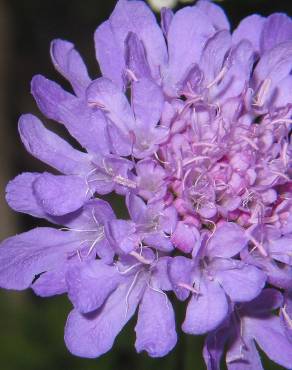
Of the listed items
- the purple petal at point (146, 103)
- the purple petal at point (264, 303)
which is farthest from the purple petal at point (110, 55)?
the purple petal at point (264, 303)

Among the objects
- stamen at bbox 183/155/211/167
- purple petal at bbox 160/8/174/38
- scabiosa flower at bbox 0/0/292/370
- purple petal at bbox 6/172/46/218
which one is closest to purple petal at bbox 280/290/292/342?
scabiosa flower at bbox 0/0/292/370

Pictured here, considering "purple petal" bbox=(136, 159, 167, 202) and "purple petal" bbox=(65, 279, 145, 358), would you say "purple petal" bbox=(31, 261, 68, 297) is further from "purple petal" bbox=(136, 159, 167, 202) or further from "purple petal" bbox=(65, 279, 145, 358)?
"purple petal" bbox=(136, 159, 167, 202)

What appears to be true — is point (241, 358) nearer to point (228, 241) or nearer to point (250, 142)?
point (228, 241)

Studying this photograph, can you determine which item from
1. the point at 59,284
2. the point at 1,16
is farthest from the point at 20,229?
the point at 59,284

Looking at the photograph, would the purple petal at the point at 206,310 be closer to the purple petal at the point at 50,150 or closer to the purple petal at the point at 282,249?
the purple petal at the point at 282,249

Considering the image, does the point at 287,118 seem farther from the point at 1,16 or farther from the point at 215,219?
the point at 1,16

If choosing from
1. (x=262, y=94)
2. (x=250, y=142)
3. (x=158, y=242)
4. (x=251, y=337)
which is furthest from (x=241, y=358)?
(x=262, y=94)
